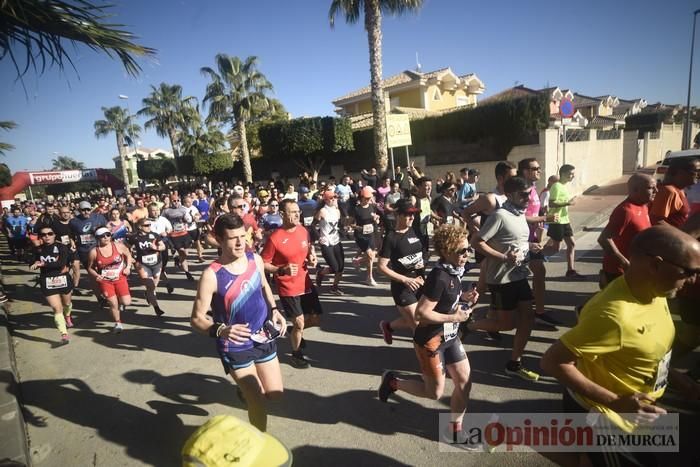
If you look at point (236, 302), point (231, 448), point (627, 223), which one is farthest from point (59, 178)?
point (627, 223)

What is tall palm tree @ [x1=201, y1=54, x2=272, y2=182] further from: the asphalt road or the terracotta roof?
the asphalt road

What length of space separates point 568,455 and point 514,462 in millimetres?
691

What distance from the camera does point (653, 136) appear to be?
93.3 feet

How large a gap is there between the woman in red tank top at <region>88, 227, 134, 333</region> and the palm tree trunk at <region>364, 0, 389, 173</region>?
1013 cm

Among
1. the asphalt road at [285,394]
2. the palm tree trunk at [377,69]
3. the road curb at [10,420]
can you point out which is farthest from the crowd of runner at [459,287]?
the palm tree trunk at [377,69]

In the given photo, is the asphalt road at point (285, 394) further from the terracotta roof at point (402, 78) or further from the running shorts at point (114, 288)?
the terracotta roof at point (402, 78)

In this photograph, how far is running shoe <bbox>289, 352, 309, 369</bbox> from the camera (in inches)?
171

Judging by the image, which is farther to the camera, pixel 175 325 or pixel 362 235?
pixel 362 235

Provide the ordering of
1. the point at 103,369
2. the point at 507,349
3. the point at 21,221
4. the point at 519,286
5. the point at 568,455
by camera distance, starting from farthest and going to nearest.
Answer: the point at 21,221, the point at 103,369, the point at 507,349, the point at 519,286, the point at 568,455

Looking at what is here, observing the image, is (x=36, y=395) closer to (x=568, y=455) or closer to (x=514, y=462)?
(x=514, y=462)

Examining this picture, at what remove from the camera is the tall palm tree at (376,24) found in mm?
13406

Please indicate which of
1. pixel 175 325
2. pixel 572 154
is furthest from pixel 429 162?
pixel 175 325

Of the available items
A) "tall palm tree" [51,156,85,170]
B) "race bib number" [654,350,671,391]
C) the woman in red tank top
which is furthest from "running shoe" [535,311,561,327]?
"tall palm tree" [51,156,85,170]

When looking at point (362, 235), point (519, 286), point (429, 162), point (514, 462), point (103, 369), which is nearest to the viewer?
point (514, 462)
